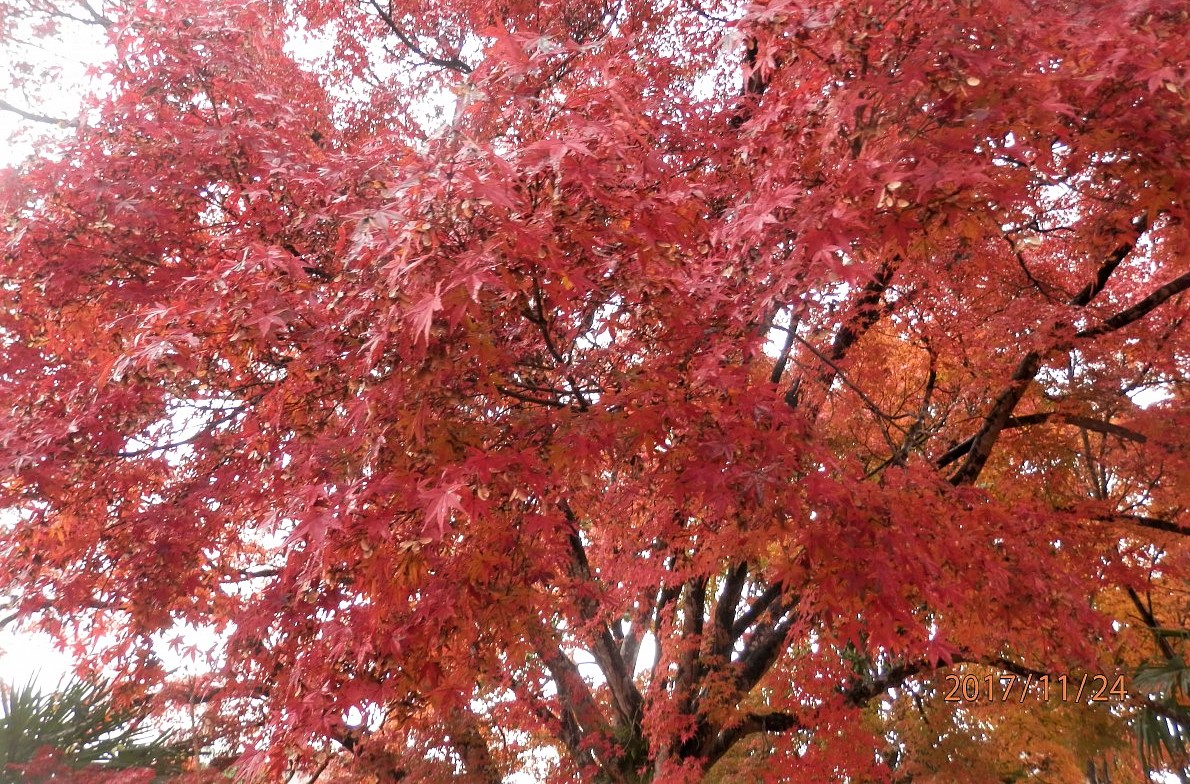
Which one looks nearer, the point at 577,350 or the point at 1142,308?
the point at 577,350

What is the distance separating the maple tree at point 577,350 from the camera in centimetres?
251

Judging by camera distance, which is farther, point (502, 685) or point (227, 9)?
point (502, 685)

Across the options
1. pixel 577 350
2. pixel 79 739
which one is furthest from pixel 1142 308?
pixel 79 739

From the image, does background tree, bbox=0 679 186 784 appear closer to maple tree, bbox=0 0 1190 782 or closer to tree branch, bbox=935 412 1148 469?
maple tree, bbox=0 0 1190 782

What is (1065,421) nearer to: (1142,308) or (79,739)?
(1142,308)

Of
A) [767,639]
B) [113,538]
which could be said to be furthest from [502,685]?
[113,538]

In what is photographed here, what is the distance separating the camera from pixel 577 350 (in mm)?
3230

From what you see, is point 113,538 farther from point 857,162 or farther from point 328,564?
point 857,162

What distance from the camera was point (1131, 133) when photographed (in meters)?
2.78

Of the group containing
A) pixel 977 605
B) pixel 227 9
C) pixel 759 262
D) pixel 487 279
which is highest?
pixel 227 9

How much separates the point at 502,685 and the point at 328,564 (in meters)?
3.88

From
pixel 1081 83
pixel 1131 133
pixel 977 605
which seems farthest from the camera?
pixel 977 605

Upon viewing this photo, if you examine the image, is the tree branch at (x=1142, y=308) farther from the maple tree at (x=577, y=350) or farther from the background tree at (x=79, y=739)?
the background tree at (x=79, y=739)

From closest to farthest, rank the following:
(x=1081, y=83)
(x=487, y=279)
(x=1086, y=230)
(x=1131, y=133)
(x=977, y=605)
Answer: (x=487, y=279)
(x=1081, y=83)
(x=1131, y=133)
(x=977, y=605)
(x=1086, y=230)
